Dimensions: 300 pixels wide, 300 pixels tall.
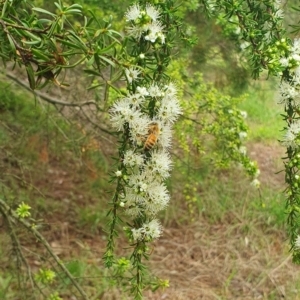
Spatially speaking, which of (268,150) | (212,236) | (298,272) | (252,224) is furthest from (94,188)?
(268,150)

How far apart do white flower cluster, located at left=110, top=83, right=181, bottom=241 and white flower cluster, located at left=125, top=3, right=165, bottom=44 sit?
0.34 feet

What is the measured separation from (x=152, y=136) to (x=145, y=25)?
0.81 feet

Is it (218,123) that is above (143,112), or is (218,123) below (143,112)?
above

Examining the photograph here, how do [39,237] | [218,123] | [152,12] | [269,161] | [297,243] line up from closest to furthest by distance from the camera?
[152,12], [297,243], [39,237], [218,123], [269,161]

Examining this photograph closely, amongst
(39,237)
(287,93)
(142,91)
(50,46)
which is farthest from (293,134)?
(39,237)

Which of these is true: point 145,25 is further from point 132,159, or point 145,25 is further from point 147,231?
point 147,231

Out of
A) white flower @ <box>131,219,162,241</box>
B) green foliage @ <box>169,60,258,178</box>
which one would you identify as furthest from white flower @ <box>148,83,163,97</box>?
green foliage @ <box>169,60,258,178</box>

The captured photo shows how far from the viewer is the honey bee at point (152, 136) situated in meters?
1.11

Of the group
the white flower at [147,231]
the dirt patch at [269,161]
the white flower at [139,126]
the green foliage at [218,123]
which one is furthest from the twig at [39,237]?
the dirt patch at [269,161]

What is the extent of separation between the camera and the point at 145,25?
3.88 ft

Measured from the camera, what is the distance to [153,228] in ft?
3.87

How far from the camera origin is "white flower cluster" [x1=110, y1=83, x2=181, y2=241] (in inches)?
44.1

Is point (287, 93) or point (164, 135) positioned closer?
point (164, 135)

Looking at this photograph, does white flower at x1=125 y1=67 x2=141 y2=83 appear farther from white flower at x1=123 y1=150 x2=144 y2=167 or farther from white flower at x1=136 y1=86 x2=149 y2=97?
white flower at x1=123 y1=150 x2=144 y2=167
